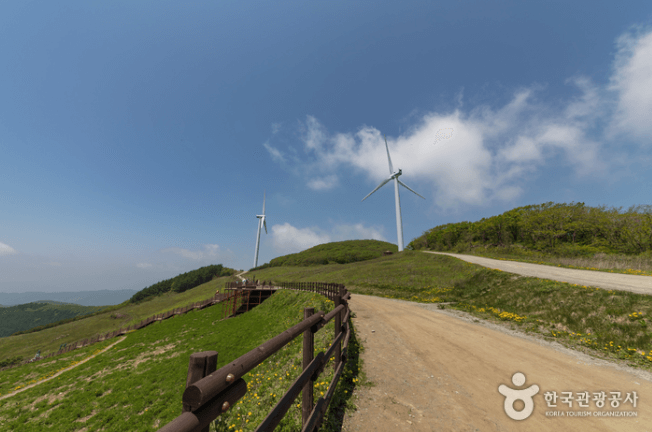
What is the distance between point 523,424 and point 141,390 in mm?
16960

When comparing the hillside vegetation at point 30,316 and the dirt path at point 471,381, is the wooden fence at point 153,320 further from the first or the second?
the hillside vegetation at point 30,316

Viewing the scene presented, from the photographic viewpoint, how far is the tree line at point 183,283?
116 m

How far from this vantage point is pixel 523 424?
489 centimetres

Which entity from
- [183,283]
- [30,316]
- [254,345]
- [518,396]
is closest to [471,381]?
[518,396]

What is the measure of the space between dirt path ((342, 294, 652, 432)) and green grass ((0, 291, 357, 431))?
3.72 ft

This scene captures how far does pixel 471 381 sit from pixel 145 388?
1597 centimetres

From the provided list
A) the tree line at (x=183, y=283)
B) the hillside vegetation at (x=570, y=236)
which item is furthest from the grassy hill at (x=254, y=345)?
the tree line at (x=183, y=283)

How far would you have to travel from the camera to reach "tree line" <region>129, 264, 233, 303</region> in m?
116

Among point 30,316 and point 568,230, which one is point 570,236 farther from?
point 30,316

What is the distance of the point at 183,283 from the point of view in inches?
4621

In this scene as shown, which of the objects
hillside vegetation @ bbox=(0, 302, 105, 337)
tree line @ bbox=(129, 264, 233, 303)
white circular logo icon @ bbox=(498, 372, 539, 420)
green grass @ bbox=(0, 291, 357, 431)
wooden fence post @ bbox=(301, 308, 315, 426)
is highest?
tree line @ bbox=(129, 264, 233, 303)

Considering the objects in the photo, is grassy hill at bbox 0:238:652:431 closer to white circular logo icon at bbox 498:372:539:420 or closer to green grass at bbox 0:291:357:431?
green grass at bbox 0:291:357:431

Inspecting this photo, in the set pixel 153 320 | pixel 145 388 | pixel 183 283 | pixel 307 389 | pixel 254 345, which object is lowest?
pixel 145 388

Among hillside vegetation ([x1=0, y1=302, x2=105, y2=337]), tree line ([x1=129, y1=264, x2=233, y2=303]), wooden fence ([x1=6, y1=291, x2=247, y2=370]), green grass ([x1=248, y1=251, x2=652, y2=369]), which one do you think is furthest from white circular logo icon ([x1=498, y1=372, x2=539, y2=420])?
hillside vegetation ([x1=0, y1=302, x2=105, y2=337])
